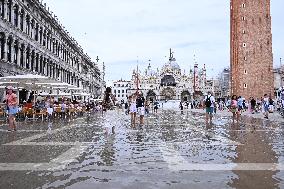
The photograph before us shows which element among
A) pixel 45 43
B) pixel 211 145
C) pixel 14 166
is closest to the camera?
pixel 14 166

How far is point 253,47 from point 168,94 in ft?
238

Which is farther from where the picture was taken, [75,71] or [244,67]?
[75,71]

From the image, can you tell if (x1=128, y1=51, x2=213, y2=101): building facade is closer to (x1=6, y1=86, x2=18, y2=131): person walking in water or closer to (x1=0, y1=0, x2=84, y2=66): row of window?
(x1=0, y1=0, x2=84, y2=66): row of window

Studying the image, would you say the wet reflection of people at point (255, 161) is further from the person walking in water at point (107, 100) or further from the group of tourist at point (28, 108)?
the person walking in water at point (107, 100)

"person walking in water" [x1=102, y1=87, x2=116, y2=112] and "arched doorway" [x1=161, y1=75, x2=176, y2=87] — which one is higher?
"arched doorway" [x1=161, y1=75, x2=176, y2=87]

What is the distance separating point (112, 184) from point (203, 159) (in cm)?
270

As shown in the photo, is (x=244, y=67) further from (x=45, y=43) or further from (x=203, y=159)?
(x=203, y=159)

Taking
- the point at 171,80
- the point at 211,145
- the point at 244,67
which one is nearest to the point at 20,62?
the point at 211,145

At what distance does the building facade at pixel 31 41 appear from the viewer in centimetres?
3306

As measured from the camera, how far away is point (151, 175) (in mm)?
5820

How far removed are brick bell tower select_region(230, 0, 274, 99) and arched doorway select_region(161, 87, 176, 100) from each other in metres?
69.5

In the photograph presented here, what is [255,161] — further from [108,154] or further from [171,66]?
[171,66]

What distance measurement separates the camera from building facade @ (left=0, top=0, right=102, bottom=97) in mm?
33062

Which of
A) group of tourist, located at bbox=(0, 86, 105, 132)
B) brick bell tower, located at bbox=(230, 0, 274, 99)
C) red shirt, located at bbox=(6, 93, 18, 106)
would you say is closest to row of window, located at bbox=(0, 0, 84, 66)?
group of tourist, located at bbox=(0, 86, 105, 132)
